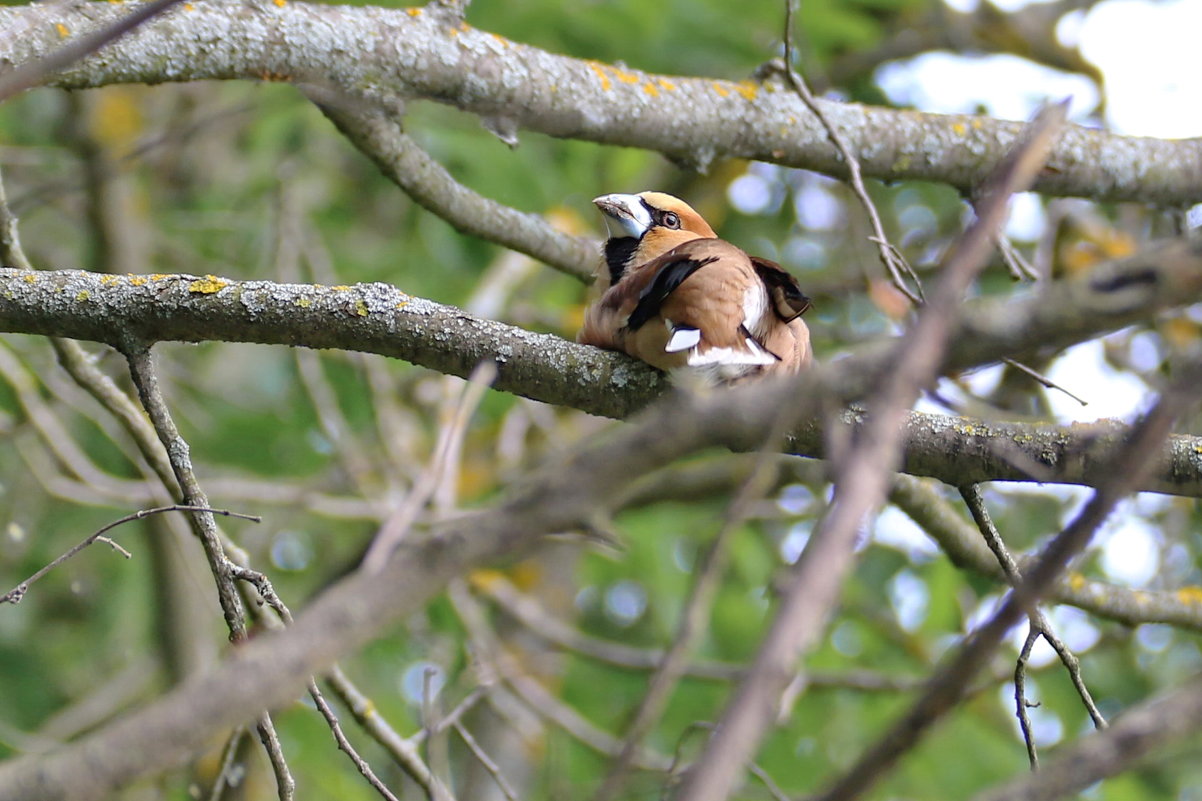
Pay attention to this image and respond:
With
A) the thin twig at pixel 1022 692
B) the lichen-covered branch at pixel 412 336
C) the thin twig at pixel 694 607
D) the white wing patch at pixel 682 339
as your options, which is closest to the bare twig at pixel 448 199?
the lichen-covered branch at pixel 412 336

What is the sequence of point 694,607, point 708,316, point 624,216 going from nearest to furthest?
point 694,607
point 708,316
point 624,216

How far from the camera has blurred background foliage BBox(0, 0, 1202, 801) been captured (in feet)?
17.9

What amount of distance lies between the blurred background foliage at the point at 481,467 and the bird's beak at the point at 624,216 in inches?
54.8

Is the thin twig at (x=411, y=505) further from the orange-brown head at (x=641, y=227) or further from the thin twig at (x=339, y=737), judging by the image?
the orange-brown head at (x=641, y=227)

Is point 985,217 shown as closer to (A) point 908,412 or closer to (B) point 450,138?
(A) point 908,412

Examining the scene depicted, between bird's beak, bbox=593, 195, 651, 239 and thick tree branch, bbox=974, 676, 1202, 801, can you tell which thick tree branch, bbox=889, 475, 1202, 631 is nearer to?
bird's beak, bbox=593, 195, 651, 239

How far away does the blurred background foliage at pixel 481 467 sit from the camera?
5.44m

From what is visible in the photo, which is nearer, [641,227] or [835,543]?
[835,543]

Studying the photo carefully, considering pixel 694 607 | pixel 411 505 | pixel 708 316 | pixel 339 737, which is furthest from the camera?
pixel 708 316

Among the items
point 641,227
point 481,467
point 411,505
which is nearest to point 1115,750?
point 411,505

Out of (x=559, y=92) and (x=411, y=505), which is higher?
(x=559, y=92)

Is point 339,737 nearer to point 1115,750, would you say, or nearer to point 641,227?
point 1115,750

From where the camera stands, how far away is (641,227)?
3996 millimetres

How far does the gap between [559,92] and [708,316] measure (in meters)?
1.12
